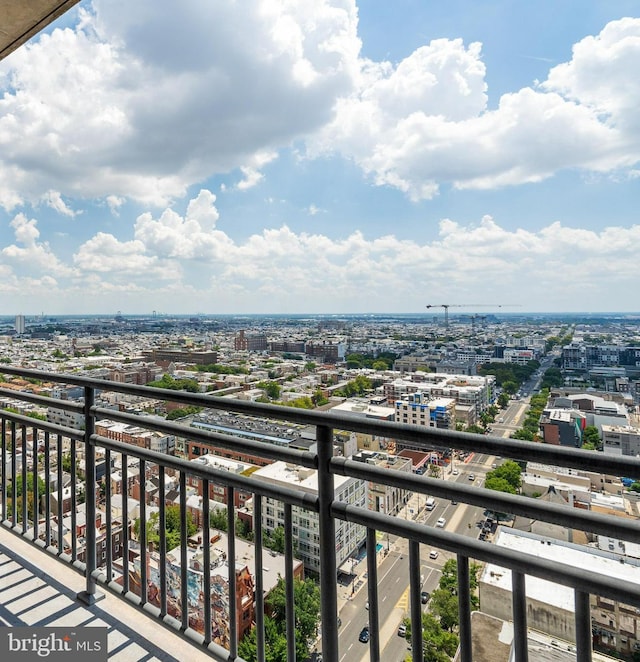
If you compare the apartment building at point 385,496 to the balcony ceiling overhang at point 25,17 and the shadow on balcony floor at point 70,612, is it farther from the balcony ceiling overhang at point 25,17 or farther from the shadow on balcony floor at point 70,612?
the balcony ceiling overhang at point 25,17

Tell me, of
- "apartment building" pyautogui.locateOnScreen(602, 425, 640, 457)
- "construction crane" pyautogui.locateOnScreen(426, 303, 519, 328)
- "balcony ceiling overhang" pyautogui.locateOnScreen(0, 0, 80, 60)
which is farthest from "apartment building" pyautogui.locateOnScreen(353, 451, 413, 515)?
"construction crane" pyautogui.locateOnScreen(426, 303, 519, 328)

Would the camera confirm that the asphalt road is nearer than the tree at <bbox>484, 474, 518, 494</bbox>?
No

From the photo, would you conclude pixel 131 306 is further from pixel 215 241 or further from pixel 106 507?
pixel 106 507

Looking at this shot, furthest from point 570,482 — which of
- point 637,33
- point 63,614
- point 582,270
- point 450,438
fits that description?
point 582,270

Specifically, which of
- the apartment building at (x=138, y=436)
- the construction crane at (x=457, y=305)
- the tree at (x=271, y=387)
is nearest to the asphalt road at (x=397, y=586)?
the apartment building at (x=138, y=436)

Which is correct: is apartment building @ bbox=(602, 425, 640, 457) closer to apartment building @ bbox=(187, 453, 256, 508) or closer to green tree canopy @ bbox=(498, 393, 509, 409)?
green tree canopy @ bbox=(498, 393, 509, 409)
